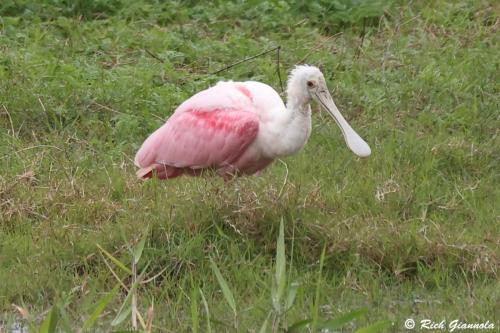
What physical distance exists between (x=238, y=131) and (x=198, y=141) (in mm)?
312

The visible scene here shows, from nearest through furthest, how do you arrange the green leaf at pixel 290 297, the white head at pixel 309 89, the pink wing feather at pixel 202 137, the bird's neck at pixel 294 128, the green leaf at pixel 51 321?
the green leaf at pixel 51 321
the green leaf at pixel 290 297
the bird's neck at pixel 294 128
the white head at pixel 309 89
the pink wing feather at pixel 202 137

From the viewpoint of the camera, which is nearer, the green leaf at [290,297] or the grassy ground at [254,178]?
the green leaf at [290,297]

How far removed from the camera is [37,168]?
747cm

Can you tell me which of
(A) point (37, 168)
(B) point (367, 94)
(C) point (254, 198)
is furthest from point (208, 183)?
(B) point (367, 94)

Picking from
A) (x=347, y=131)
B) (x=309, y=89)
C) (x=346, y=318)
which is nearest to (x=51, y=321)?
(x=346, y=318)

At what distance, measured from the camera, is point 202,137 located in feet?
24.0

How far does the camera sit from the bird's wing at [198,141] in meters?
7.15

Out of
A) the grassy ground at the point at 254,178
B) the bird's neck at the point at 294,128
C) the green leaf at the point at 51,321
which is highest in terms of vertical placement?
the green leaf at the point at 51,321

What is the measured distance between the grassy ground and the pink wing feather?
0.15 meters

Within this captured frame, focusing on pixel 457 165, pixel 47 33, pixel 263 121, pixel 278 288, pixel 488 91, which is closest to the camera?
pixel 278 288

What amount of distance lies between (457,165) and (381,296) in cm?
187

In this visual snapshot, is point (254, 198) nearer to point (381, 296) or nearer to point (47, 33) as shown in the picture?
point (381, 296)

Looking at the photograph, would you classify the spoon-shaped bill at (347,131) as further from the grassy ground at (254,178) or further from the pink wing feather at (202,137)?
the pink wing feather at (202,137)

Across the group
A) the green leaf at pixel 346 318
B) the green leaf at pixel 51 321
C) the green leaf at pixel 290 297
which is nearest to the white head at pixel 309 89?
the green leaf at pixel 290 297
